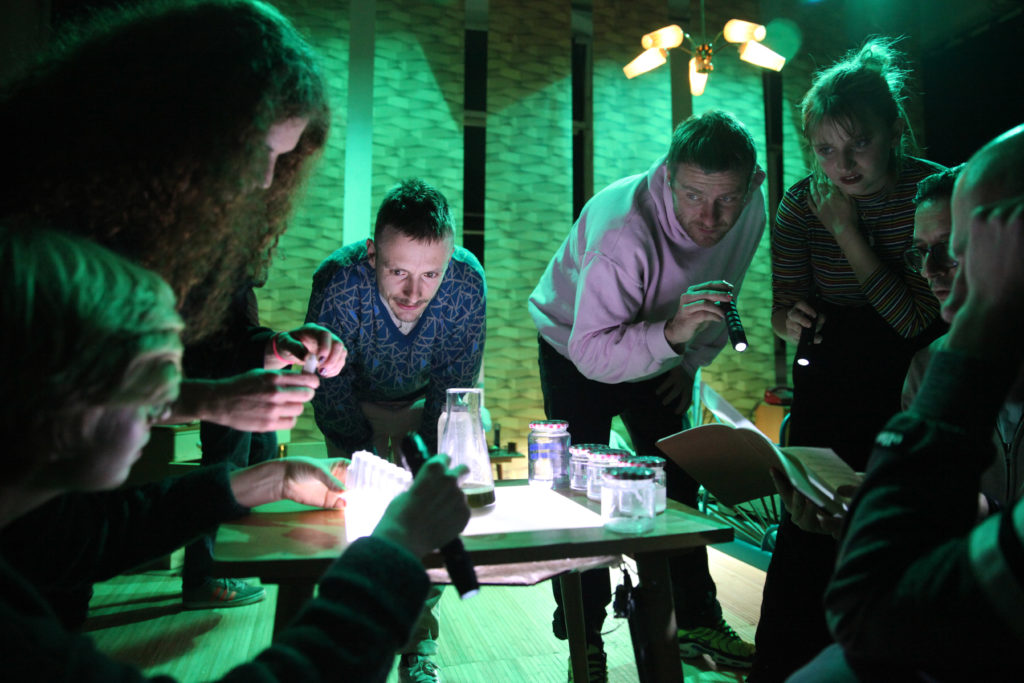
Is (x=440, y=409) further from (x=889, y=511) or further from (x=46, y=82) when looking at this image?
(x=889, y=511)

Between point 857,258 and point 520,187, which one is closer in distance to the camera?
point 857,258

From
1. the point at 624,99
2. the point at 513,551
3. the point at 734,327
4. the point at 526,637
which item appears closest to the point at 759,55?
the point at 624,99

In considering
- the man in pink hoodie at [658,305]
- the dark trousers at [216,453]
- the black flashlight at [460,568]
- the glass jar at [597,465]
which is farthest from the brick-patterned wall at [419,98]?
the black flashlight at [460,568]

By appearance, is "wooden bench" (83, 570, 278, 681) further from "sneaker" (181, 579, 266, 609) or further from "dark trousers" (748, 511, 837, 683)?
"dark trousers" (748, 511, 837, 683)

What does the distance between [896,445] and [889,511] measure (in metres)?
0.07

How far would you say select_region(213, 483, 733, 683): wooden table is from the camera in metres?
0.97

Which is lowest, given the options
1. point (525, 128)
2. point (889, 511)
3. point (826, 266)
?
point (889, 511)

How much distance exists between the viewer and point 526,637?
2.34 metres

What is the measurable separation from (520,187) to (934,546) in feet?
15.7

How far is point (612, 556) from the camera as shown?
115cm

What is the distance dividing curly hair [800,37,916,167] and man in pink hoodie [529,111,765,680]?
0.69 feet

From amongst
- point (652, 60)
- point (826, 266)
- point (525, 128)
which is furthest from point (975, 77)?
point (826, 266)

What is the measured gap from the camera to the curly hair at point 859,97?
1.75m

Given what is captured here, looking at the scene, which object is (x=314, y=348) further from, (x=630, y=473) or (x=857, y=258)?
(x=857, y=258)
